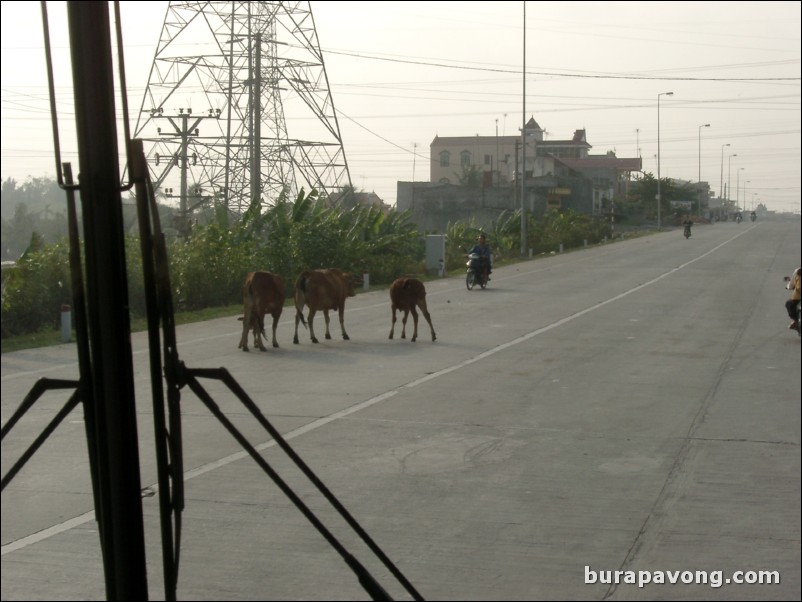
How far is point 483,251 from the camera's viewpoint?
4.30 meters

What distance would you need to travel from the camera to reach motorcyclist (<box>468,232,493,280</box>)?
399 centimetres

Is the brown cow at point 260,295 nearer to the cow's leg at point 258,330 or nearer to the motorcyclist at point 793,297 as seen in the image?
the cow's leg at point 258,330

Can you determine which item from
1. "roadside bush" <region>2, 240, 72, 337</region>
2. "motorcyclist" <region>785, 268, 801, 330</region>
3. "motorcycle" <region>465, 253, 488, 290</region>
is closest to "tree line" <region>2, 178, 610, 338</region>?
"roadside bush" <region>2, 240, 72, 337</region>

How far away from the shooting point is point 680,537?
4086 millimetres

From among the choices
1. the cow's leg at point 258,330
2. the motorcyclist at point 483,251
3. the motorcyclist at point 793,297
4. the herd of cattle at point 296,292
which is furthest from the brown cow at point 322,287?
the motorcyclist at point 793,297

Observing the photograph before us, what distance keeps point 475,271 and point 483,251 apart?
1096 mm

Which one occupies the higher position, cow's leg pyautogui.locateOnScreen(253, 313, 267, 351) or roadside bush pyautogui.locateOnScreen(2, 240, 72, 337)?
roadside bush pyautogui.locateOnScreen(2, 240, 72, 337)

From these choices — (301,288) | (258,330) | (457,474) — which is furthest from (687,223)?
(258,330)

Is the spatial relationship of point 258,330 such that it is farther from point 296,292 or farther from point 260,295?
point 260,295

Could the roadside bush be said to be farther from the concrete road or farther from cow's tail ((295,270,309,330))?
cow's tail ((295,270,309,330))

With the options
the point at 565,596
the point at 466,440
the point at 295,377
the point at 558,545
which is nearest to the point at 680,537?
the point at 558,545

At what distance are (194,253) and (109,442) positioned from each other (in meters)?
1.28

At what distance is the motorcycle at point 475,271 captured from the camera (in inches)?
180

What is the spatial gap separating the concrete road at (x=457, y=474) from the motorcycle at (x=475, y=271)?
0.10 m
